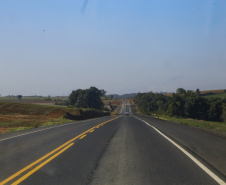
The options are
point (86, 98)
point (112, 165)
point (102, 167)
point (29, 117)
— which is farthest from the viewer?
point (86, 98)

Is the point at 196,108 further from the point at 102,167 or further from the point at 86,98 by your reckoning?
the point at 102,167

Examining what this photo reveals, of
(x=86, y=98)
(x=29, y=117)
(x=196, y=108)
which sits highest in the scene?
(x=86, y=98)

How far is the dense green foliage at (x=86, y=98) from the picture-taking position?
11919 cm

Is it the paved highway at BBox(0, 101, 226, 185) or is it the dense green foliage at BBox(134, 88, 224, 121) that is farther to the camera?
the dense green foliage at BBox(134, 88, 224, 121)

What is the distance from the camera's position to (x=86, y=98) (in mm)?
118438

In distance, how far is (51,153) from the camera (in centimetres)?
1004

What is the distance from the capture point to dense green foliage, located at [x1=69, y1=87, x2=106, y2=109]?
119m

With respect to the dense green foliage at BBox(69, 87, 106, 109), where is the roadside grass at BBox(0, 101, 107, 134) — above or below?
below

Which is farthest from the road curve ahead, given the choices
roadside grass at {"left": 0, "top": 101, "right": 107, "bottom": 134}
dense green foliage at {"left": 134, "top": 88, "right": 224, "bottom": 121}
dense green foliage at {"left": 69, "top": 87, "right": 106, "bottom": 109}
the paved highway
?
dense green foliage at {"left": 69, "top": 87, "right": 106, "bottom": 109}

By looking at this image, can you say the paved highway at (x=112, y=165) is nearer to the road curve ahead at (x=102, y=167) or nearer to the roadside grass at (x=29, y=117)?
the road curve ahead at (x=102, y=167)

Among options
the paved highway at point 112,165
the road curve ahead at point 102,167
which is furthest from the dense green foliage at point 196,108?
the road curve ahead at point 102,167

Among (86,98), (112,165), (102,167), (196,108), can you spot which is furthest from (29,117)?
(86,98)

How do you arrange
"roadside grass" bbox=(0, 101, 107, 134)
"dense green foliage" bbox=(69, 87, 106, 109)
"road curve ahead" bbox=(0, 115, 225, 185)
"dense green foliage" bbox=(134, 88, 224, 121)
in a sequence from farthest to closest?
"dense green foliage" bbox=(69, 87, 106, 109) < "dense green foliage" bbox=(134, 88, 224, 121) < "roadside grass" bbox=(0, 101, 107, 134) < "road curve ahead" bbox=(0, 115, 225, 185)

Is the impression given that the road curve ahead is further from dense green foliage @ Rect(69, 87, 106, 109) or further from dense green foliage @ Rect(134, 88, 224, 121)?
dense green foliage @ Rect(69, 87, 106, 109)
